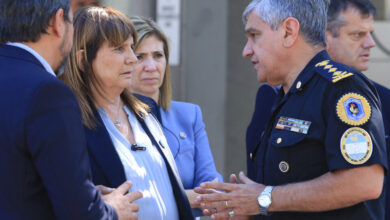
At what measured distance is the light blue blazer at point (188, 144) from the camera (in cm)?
328

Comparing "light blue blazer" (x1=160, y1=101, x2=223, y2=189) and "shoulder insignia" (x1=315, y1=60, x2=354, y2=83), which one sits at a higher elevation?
"shoulder insignia" (x1=315, y1=60, x2=354, y2=83)

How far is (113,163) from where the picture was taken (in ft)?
7.91

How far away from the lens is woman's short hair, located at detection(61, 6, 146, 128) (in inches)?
102

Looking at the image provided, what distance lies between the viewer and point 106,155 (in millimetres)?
2416

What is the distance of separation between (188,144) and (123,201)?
1.20m

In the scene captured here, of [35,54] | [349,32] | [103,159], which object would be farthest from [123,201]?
[349,32]

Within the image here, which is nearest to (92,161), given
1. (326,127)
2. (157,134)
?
(157,134)

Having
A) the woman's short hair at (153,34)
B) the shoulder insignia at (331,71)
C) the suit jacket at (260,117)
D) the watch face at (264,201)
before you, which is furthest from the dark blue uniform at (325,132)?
the woman's short hair at (153,34)

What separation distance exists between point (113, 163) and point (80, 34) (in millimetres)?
615

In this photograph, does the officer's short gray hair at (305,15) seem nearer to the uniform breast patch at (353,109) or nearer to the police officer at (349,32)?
the uniform breast patch at (353,109)

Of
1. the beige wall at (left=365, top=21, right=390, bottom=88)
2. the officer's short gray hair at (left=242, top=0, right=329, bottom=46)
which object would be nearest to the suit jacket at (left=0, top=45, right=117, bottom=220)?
the officer's short gray hair at (left=242, top=0, right=329, bottom=46)

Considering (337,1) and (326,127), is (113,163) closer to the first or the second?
(326,127)

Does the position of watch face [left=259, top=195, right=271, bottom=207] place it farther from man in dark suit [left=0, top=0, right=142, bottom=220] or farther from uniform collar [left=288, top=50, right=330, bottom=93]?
man in dark suit [left=0, top=0, right=142, bottom=220]

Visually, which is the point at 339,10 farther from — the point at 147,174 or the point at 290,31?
the point at 147,174
